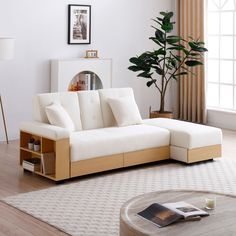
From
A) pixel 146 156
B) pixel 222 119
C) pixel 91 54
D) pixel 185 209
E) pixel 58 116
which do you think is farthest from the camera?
pixel 222 119

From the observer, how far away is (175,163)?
7168mm

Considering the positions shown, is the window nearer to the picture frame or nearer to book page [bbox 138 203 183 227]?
the picture frame

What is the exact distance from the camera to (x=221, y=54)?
31.9 feet

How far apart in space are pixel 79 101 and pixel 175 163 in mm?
1371

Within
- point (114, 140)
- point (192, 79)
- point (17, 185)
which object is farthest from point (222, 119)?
point (17, 185)

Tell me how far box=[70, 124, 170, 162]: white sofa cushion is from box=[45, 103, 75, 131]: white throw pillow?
133 millimetres

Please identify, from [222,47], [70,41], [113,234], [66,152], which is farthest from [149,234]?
[222,47]

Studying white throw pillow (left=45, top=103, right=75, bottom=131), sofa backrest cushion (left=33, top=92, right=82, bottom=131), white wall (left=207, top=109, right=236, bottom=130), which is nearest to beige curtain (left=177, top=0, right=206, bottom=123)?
white wall (left=207, top=109, right=236, bottom=130)

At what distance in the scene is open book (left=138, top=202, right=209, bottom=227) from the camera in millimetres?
4048

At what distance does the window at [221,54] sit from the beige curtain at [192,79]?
6.0 inches

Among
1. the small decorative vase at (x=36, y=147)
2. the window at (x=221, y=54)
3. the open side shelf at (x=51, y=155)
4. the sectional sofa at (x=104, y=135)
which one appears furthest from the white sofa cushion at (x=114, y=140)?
the window at (x=221, y=54)

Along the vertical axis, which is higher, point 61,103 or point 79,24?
point 79,24

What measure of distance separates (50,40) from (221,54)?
287 centimetres

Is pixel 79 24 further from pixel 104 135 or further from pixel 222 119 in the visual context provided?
pixel 104 135
